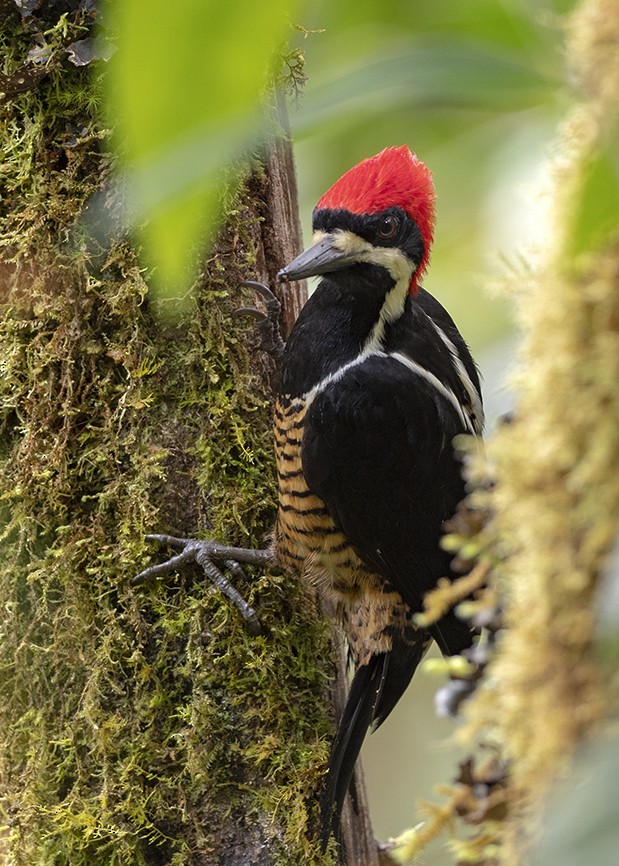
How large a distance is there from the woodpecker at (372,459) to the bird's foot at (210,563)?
0.04 meters

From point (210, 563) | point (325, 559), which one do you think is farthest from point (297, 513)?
point (210, 563)

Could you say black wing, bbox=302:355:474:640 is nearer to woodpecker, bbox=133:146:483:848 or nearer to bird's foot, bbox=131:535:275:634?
woodpecker, bbox=133:146:483:848

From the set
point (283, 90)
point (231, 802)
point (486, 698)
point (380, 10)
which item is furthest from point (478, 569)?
point (283, 90)

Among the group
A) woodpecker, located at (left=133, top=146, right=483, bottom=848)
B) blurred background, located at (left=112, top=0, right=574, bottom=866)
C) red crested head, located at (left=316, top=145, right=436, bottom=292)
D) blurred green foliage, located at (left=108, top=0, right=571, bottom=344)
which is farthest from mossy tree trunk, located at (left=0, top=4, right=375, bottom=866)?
blurred green foliage, located at (left=108, top=0, right=571, bottom=344)

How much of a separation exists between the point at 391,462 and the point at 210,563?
472 millimetres

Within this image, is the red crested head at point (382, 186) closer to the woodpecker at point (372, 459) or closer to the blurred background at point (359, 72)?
the woodpecker at point (372, 459)

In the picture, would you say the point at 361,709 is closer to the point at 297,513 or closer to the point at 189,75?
the point at 297,513

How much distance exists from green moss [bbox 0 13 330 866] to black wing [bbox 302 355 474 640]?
21 centimetres

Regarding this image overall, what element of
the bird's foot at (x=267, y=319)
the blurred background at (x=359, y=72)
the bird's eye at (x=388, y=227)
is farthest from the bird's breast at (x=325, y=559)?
the blurred background at (x=359, y=72)

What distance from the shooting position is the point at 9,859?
1.83 meters

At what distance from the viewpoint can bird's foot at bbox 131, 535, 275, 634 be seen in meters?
1.90

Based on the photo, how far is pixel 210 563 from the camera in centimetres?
190

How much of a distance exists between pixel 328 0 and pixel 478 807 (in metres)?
0.57

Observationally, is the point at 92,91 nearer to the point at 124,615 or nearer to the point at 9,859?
the point at 124,615
